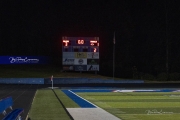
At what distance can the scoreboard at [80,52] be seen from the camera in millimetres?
49062

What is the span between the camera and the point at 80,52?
162 feet

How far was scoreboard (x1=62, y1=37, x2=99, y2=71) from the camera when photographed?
49062 mm

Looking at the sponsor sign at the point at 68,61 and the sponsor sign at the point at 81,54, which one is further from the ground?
the sponsor sign at the point at 81,54

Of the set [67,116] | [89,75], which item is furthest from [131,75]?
[67,116]

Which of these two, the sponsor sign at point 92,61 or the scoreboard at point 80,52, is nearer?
the scoreboard at point 80,52

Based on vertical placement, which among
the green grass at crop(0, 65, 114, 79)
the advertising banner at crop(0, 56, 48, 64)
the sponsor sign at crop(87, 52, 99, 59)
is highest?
the sponsor sign at crop(87, 52, 99, 59)

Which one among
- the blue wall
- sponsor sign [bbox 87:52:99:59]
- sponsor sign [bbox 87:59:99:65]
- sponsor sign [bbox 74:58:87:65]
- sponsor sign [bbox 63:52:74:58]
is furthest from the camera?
the blue wall

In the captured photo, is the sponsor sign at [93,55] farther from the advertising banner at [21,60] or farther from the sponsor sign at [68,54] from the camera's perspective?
the advertising banner at [21,60]

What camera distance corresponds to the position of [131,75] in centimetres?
6281

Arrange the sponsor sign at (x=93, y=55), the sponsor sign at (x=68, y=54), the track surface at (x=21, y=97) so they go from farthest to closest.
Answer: the sponsor sign at (x=68, y=54) → the sponsor sign at (x=93, y=55) → the track surface at (x=21, y=97)

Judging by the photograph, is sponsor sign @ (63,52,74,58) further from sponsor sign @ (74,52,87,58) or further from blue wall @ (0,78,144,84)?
blue wall @ (0,78,144,84)

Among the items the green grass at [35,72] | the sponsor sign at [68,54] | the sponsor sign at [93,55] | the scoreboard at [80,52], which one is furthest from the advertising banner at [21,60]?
the sponsor sign at [93,55]

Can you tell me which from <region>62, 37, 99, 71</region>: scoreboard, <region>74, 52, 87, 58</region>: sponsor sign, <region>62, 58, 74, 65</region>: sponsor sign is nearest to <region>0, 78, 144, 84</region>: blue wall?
<region>62, 37, 99, 71</region>: scoreboard

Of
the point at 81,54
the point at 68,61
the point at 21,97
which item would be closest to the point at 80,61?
the point at 81,54
